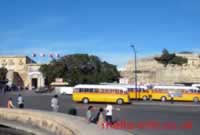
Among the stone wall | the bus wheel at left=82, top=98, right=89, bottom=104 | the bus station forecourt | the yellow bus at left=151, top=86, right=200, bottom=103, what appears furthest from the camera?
the yellow bus at left=151, top=86, right=200, bottom=103

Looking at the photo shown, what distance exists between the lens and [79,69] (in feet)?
354

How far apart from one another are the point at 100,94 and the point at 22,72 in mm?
110751

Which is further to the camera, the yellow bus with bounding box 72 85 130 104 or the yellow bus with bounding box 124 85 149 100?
the yellow bus with bounding box 124 85 149 100

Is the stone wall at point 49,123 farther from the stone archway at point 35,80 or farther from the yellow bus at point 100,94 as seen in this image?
the stone archway at point 35,80

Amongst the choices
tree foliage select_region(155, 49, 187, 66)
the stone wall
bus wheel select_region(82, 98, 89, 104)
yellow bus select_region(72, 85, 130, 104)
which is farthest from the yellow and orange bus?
tree foliage select_region(155, 49, 187, 66)

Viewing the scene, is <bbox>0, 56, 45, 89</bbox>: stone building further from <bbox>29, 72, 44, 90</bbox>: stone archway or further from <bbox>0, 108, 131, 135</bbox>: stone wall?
<bbox>0, 108, 131, 135</bbox>: stone wall

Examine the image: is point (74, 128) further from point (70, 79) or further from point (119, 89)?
point (70, 79)

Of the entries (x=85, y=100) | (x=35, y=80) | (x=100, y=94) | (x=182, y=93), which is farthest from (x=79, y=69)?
(x=85, y=100)

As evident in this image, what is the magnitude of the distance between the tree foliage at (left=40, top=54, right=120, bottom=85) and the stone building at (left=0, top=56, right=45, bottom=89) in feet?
87.7

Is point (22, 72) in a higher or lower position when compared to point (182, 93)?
higher

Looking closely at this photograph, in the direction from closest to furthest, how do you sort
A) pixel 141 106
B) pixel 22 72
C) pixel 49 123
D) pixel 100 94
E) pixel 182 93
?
1. pixel 49 123
2. pixel 141 106
3. pixel 100 94
4. pixel 182 93
5. pixel 22 72

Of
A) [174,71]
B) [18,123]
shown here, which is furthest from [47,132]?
[174,71]

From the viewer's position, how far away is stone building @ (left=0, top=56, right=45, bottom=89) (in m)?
142

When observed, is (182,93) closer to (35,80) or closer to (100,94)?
(100,94)
